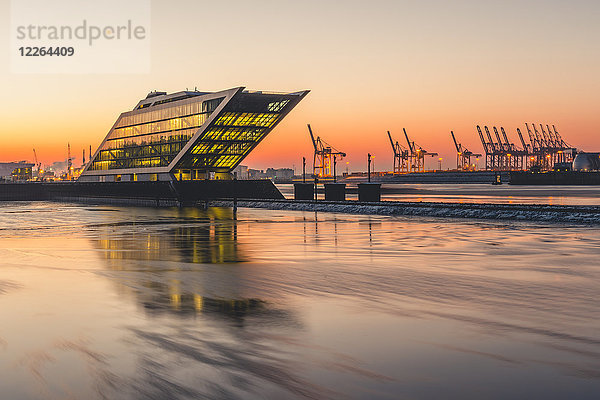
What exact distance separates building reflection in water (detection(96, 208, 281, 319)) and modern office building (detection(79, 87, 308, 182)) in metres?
65.8

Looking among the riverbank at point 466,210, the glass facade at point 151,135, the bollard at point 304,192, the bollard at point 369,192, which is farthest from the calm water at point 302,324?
the glass facade at point 151,135

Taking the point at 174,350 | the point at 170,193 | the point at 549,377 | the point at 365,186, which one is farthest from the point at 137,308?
the point at 170,193

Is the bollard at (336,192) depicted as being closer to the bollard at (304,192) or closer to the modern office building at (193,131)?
the bollard at (304,192)

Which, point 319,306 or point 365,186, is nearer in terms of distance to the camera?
point 319,306

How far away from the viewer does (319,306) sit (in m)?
10.7

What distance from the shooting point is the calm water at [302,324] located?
6.32m

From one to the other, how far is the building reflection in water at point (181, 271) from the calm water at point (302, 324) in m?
0.07

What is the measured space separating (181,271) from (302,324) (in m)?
7.02

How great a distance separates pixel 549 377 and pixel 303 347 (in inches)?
110

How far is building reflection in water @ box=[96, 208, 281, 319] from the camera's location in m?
10.9

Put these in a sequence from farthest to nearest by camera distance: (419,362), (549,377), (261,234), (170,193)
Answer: (170,193) → (261,234) → (419,362) → (549,377)

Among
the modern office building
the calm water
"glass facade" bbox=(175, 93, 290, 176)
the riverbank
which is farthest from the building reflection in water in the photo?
the modern office building

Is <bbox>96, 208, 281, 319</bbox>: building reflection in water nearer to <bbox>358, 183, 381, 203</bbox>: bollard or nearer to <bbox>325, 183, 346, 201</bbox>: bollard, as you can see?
<bbox>358, 183, 381, 203</bbox>: bollard

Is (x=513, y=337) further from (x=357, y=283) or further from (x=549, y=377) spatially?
(x=357, y=283)
